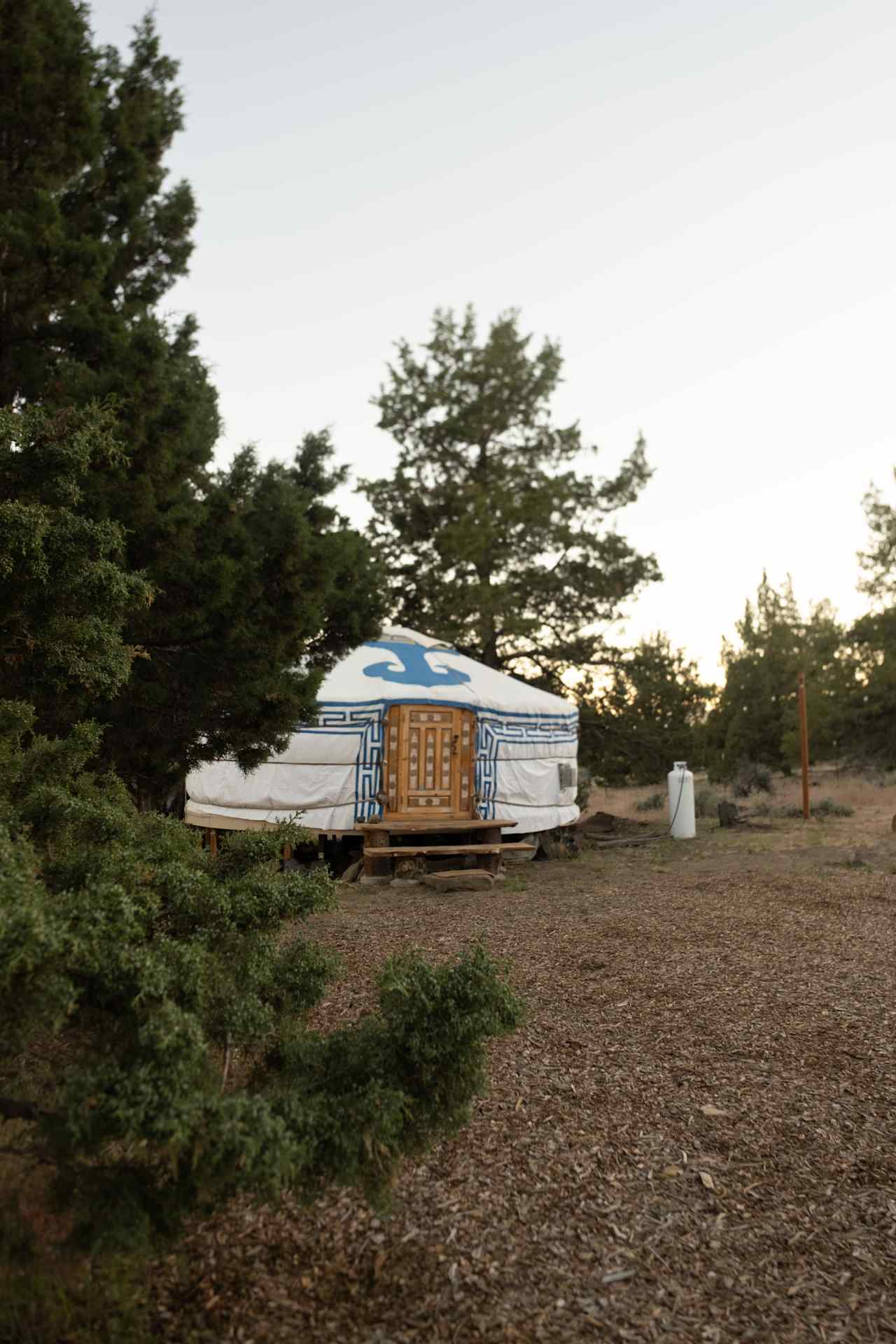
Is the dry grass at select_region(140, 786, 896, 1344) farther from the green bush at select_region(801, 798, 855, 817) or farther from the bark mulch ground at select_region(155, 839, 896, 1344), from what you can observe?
the green bush at select_region(801, 798, 855, 817)

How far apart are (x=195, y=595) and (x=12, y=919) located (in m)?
2.90

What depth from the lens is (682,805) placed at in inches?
465

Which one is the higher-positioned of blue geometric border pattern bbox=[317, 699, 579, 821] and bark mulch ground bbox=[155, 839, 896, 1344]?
blue geometric border pattern bbox=[317, 699, 579, 821]

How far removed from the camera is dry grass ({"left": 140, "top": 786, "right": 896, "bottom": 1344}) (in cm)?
192

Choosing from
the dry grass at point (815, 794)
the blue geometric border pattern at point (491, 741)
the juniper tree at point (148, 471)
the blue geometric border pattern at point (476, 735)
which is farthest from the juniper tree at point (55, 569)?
the dry grass at point (815, 794)

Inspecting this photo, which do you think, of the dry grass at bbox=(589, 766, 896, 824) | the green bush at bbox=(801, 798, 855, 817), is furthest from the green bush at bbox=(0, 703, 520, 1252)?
the green bush at bbox=(801, 798, 855, 817)

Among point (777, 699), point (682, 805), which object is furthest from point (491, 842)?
point (777, 699)

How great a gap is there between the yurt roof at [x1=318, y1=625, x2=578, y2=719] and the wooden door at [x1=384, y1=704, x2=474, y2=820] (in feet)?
0.77

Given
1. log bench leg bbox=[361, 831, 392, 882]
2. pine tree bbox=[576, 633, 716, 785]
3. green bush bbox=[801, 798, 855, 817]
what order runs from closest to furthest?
log bench leg bbox=[361, 831, 392, 882], pine tree bbox=[576, 633, 716, 785], green bush bbox=[801, 798, 855, 817]

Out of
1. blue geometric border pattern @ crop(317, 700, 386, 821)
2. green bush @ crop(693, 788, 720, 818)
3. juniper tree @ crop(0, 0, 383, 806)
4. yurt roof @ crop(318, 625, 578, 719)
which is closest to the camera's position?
juniper tree @ crop(0, 0, 383, 806)

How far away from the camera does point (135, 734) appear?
14.8 feet

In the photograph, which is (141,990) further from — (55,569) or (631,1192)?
(631,1192)

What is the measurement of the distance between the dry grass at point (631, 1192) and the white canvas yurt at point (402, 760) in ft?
13.5

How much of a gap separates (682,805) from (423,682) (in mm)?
4301
